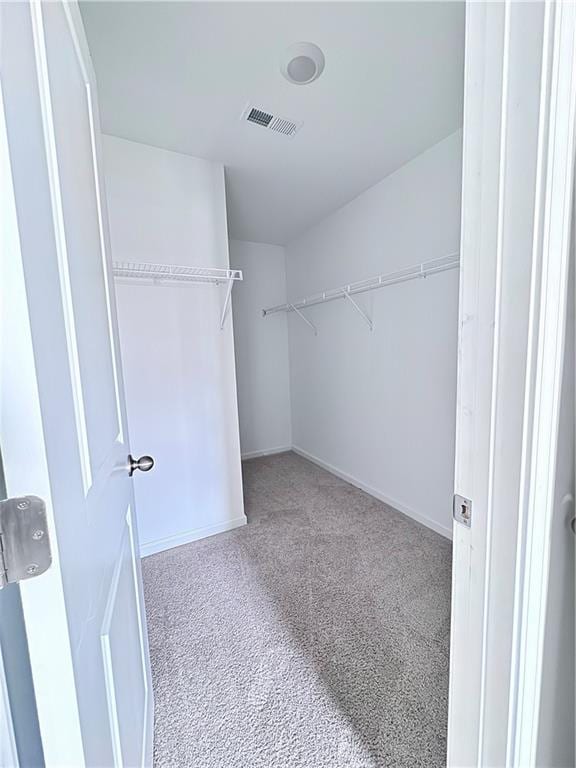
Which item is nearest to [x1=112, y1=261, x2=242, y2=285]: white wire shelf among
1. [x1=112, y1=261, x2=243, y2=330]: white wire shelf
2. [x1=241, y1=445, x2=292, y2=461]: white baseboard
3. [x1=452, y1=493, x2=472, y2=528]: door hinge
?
[x1=112, y1=261, x2=243, y2=330]: white wire shelf

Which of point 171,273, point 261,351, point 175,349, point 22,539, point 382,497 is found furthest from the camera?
point 261,351

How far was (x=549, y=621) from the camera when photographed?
0.58 metres

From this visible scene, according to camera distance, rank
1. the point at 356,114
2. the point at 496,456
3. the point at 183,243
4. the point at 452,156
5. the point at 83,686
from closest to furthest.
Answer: the point at 83,686 → the point at 496,456 → the point at 356,114 → the point at 452,156 → the point at 183,243

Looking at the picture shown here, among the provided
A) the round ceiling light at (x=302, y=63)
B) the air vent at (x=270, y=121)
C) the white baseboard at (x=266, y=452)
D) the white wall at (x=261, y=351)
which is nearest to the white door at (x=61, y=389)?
the round ceiling light at (x=302, y=63)

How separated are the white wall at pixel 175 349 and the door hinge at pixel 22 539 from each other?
5.79 feet

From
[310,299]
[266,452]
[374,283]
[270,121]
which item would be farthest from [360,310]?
[266,452]

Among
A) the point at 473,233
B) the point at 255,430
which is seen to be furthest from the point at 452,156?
the point at 255,430

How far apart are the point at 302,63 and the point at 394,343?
168cm

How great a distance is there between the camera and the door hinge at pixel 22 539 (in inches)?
14.1

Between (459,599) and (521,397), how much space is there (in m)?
0.44

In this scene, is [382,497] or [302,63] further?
[382,497]

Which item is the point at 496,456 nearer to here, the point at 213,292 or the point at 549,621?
the point at 549,621

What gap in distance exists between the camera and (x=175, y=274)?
80.2 inches

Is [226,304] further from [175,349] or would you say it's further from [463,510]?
[463,510]
